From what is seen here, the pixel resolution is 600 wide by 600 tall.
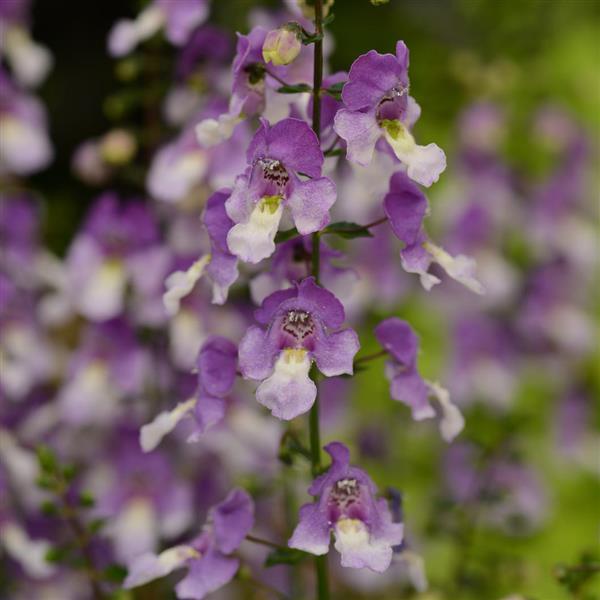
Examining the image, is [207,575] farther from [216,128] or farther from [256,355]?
[216,128]

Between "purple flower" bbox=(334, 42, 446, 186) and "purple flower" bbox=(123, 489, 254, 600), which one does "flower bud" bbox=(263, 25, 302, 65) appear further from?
"purple flower" bbox=(123, 489, 254, 600)

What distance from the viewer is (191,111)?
1493mm

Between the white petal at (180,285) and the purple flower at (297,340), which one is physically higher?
the white petal at (180,285)

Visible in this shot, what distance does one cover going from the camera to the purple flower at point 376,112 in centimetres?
89

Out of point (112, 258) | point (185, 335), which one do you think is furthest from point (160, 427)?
point (112, 258)

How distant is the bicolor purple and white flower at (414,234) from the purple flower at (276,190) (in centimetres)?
9

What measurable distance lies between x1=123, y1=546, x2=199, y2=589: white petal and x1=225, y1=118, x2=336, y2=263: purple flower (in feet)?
0.95

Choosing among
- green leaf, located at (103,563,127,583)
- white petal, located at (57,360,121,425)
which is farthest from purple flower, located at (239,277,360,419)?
white petal, located at (57,360,121,425)

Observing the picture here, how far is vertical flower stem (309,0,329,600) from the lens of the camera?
0.91 meters

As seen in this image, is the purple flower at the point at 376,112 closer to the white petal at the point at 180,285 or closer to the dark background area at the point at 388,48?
the white petal at the point at 180,285

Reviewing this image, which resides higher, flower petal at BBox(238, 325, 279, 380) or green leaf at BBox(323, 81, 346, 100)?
green leaf at BBox(323, 81, 346, 100)

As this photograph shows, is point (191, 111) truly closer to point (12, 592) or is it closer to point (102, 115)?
point (12, 592)

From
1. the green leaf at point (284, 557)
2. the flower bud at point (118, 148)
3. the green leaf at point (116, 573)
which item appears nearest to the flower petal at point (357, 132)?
the green leaf at point (284, 557)

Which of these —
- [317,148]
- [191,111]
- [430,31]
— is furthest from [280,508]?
[430,31]
